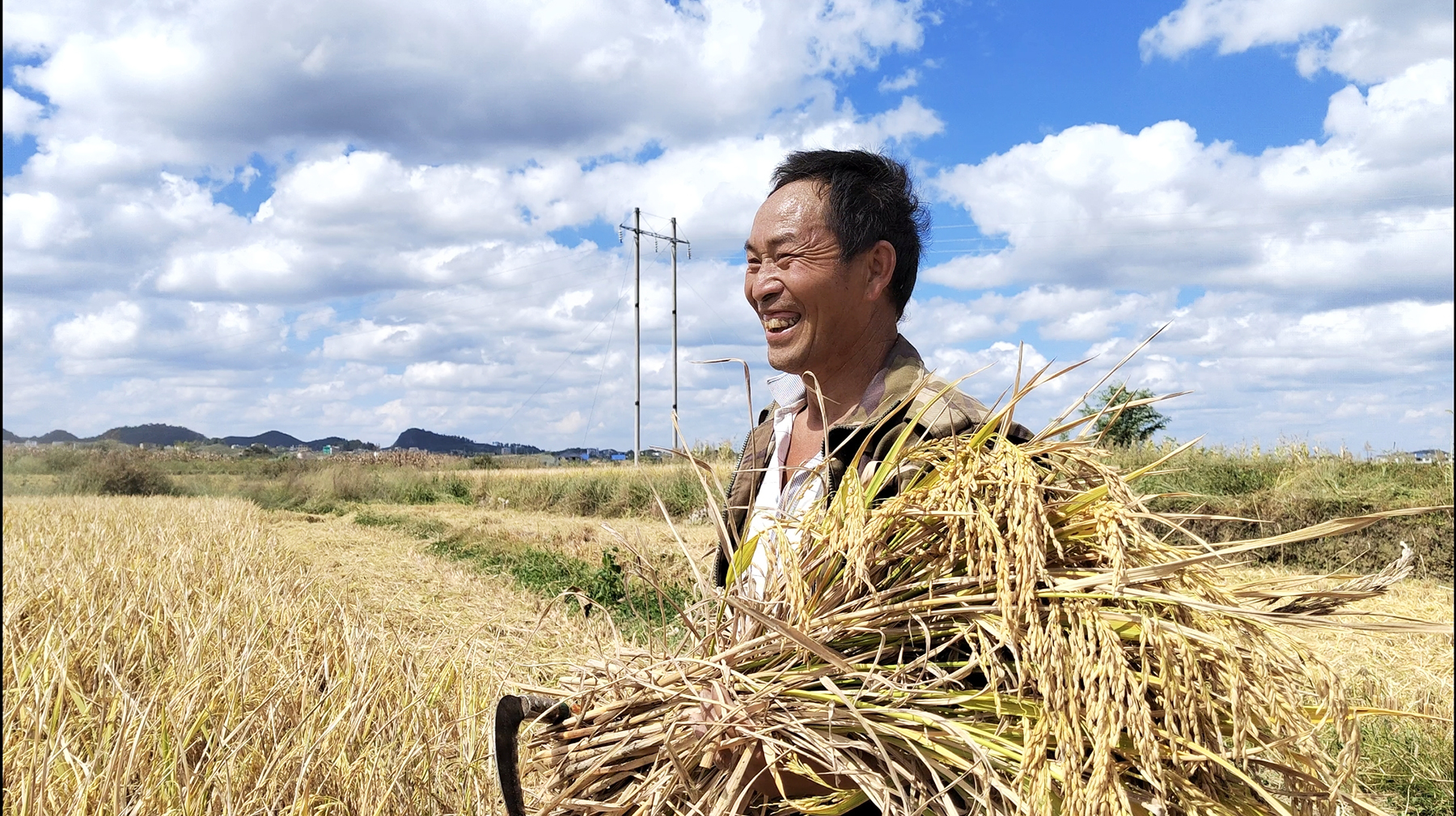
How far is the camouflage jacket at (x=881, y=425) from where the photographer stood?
1.66 metres

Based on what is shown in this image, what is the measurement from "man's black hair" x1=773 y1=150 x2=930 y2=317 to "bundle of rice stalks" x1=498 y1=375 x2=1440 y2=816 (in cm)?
84

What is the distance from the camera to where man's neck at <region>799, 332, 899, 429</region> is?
2.29 metres

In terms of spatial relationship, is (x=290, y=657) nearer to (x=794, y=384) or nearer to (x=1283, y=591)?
(x=794, y=384)

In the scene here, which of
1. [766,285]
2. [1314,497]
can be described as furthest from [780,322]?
[1314,497]

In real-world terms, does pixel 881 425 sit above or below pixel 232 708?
above

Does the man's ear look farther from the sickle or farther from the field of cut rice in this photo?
the sickle

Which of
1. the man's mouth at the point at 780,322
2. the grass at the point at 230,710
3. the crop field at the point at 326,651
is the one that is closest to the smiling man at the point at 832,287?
the man's mouth at the point at 780,322

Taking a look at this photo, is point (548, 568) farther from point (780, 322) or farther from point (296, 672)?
point (780, 322)

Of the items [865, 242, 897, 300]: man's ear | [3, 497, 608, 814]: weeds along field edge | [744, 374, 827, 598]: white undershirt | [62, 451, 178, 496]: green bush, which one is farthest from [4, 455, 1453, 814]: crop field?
[62, 451, 178, 496]: green bush

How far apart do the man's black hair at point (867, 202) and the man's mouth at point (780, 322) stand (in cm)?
A: 19

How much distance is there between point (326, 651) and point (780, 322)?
2.28 m

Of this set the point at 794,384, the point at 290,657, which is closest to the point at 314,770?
the point at 290,657

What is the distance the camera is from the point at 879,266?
2.28m

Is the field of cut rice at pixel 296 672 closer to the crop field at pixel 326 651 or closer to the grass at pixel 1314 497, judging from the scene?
the crop field at pixel 326 651
